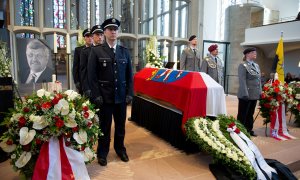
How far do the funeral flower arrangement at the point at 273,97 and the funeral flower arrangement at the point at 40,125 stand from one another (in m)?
2.69

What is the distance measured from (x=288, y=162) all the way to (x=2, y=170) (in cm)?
300

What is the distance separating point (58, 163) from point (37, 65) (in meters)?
2.57

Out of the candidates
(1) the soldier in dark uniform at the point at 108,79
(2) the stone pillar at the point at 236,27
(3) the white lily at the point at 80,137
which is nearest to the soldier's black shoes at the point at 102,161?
(1) the soldier in dark uniform at the point at 108,79

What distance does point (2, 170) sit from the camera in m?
2.34

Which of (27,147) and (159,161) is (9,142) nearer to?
(27,147)

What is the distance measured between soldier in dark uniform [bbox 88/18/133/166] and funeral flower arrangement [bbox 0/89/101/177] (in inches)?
16.1

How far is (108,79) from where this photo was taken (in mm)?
2484

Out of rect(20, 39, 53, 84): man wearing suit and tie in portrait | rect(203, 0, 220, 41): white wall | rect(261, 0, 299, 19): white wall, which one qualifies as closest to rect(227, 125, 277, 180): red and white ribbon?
rect(20, 39, 53, 84): man wearing suit and tie in portrait

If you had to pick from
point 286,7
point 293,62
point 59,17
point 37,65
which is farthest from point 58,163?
point 286,7

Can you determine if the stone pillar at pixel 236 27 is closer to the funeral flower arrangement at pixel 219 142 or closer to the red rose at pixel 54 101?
the funeral flower arrangement at pixel 219 142

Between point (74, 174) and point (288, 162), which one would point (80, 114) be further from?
point (288, 162)

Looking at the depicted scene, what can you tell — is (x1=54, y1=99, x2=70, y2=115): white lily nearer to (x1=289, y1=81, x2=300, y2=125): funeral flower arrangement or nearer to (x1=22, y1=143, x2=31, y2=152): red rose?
(x1=22, y1=143, x2=31, y2=152): red rose

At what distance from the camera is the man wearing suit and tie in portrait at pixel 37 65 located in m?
3.94

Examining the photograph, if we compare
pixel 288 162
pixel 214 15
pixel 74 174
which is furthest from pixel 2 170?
pixel 214 15
